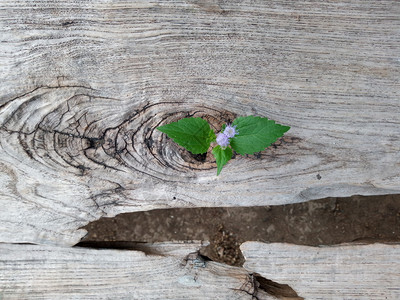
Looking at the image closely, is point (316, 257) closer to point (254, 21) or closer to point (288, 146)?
point (288, 146)

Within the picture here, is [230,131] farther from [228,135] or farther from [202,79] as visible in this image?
[202,79]

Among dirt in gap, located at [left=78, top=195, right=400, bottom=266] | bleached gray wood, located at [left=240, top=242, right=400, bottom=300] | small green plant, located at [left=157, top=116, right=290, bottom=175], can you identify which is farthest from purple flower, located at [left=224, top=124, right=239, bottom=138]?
dirt in gap, located at [left=78, top=195, right=400, bottom=266]

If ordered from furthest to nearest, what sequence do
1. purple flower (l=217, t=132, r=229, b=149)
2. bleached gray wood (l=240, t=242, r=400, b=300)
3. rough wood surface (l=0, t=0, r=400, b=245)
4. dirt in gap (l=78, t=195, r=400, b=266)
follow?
dirt in gap (l=78, t=195, r=400, b=266) → bleached gray wood (l=240, t=242, r=400, b=300) → rough wood surface (l=0, t=0, r=400, b=245) → purple flower (l=217, t=132, r=229, b=149)

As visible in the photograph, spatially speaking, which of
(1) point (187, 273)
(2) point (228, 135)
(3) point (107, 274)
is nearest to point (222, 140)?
(2) point (228, 135)

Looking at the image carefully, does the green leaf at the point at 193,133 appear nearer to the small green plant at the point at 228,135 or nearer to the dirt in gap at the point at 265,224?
the small green plant at the point at 228,135

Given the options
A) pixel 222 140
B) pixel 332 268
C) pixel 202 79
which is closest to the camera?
pixel 222 140

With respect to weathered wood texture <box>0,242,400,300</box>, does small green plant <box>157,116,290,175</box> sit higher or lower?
higher

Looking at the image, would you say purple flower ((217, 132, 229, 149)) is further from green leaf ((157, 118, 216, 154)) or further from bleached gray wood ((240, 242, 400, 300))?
bleached gray wood ((240, 242, 400, 300))
